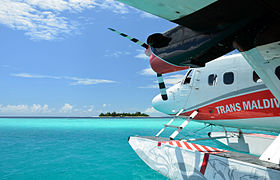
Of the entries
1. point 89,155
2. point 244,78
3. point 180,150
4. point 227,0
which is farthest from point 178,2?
point 89,155

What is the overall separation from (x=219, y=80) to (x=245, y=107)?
1392 mm

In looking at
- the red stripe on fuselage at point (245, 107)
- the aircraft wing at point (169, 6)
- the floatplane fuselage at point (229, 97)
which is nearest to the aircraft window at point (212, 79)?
the floatplane fuselage at point (229, 97)

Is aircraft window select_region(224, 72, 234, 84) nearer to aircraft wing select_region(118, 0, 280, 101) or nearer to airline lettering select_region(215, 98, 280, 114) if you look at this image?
airline lettering select_region(215, 98, 280, 114)

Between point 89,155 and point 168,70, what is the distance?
743 cm

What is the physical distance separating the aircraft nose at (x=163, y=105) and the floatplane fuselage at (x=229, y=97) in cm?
31

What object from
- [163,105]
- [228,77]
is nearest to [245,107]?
[228,77]

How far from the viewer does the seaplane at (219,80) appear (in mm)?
2465

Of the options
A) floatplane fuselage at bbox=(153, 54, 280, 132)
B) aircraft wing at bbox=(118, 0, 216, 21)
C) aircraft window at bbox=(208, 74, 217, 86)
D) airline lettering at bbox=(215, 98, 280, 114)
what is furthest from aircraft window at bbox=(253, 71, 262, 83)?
aircraft wing at bbox=(118, 0, 216, 21)

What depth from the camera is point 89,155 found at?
9.68m

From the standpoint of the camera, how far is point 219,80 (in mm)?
7535

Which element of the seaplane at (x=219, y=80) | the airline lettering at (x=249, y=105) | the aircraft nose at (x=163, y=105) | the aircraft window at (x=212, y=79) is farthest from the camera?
the aircraft nose at (x=163, y=105)

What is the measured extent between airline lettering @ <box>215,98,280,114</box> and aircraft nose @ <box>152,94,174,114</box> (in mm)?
2393

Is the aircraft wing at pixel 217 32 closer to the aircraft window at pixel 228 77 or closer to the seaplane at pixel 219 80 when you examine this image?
the seaplane at pixel 219 80

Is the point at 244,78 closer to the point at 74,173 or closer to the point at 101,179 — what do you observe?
the point at 101,179
